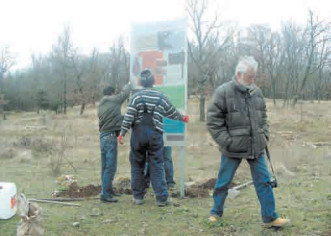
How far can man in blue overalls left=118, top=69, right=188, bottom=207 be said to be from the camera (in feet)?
17.6

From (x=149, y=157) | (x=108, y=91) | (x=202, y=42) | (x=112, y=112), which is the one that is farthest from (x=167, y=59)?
(x=202, y=42)

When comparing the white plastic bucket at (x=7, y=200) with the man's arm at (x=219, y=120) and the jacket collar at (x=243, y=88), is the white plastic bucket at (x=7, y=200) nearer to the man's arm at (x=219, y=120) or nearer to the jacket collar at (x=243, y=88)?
the man's arm at (x=219, y=120)

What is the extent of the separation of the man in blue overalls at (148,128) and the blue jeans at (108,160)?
523mm

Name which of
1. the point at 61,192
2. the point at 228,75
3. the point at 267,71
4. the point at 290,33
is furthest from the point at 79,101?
the point at 61,192

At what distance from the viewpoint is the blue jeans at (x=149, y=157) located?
17.6 ft

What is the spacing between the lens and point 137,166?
18.4 feet

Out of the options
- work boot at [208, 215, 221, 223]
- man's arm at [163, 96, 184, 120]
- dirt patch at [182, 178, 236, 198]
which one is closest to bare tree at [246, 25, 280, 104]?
dirt patch at [182, 178, 236, 198]

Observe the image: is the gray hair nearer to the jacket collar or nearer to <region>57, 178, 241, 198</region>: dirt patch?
the jacket collar

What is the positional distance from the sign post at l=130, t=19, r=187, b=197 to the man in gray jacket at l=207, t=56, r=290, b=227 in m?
1.85

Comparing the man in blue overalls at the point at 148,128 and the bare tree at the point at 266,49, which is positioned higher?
the bare tree at the point at 266,49

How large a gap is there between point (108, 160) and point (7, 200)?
1.68 meters

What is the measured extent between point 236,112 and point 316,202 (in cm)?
216

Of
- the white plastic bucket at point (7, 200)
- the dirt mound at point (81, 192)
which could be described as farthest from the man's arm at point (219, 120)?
the dirt mound at point (81, 192)

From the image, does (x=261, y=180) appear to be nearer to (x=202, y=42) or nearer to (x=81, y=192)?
(x=81, y=192)
